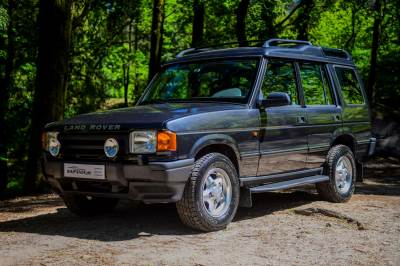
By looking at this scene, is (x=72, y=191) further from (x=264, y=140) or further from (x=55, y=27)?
(x=55, y=27)

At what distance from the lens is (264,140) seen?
6551mm

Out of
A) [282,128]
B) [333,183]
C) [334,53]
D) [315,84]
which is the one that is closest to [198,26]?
[334,53]

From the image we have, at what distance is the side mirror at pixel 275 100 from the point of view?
6340 millimetres

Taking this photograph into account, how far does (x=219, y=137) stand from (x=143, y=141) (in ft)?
2.84

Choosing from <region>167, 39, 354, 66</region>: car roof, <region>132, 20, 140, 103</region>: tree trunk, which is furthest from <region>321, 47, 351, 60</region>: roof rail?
<region>132, 20, 140, 103</region>: tree trunk

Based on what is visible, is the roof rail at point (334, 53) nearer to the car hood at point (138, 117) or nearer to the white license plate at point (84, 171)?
the car hood at point (138, 117)

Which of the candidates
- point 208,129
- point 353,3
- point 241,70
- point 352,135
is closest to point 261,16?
point 353,3

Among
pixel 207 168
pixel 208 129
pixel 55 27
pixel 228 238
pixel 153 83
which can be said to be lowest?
pixel 228 238

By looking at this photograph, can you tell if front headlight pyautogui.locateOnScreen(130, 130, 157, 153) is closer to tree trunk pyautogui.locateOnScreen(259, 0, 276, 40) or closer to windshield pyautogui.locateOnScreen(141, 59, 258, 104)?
windshield pyautogui.locateOnScreen(141, 59, 258, 104)

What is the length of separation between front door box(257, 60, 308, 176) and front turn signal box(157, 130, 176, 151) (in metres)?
1.46

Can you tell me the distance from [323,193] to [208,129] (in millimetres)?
2925

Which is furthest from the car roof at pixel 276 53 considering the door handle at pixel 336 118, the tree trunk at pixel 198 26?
the tree trunk at pixel 198 26

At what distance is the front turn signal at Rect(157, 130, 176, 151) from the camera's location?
539cm

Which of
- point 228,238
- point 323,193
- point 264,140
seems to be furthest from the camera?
point 323,193
